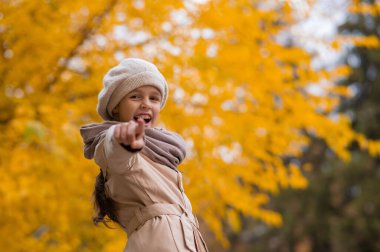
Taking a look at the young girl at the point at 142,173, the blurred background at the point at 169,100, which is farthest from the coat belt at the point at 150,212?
the blurred background at the point at 169,100

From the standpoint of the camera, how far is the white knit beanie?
1853 millimetres

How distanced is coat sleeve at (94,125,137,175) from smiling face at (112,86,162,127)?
15cm

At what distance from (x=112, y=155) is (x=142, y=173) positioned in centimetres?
15

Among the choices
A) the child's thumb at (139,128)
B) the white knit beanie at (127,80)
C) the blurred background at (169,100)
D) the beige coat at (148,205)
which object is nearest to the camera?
the child's thumb at (139,128)

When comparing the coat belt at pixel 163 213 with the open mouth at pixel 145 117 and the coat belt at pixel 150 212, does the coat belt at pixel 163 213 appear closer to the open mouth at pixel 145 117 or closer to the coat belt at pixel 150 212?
the coat belt at pixel 150 212

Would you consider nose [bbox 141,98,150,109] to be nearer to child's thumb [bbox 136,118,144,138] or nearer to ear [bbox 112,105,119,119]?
ear [bbox 112,105,119,119]

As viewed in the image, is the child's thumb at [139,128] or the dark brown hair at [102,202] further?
the dark brown hair at [102,202]

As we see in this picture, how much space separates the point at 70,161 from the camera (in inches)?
143

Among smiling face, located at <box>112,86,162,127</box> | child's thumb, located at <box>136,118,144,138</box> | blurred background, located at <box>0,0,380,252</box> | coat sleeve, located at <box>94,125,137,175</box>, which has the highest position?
child's thumb, located at <box>136,118,144,138</box>

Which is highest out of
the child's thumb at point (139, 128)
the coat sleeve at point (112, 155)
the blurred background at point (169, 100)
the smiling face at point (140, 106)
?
A: the child's thumb at point (139, 128)

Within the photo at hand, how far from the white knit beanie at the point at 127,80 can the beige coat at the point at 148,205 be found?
20 cm

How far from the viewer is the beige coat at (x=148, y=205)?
5.72 feet

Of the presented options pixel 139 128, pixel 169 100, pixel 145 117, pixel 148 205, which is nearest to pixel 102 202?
pixel 148 205

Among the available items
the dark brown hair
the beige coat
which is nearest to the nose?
the beige coat
